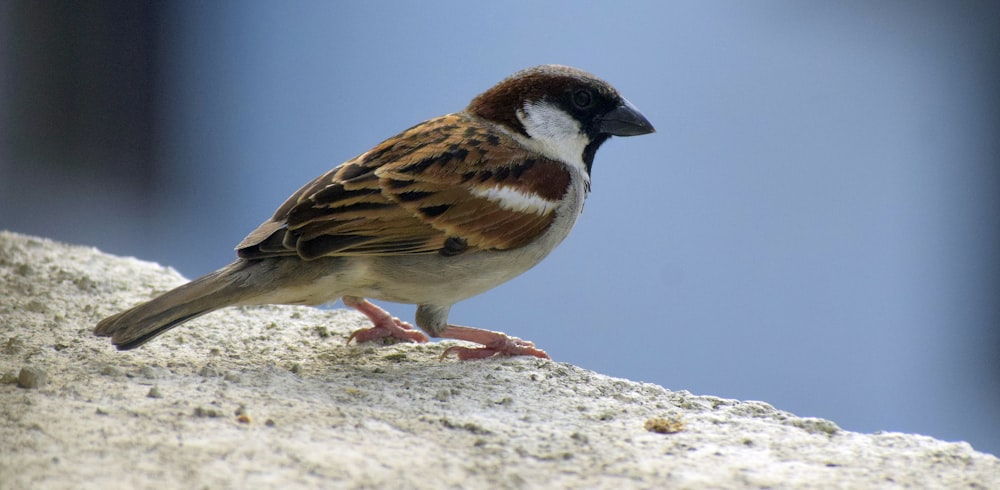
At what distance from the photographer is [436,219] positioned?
3.20m

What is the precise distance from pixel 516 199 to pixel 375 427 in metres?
1.19

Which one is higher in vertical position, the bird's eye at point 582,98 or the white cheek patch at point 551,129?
the bird's eye at point 582,98

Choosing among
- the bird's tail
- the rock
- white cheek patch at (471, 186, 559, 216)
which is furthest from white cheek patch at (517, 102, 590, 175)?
the rock

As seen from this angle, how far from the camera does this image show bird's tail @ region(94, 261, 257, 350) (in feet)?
9.18

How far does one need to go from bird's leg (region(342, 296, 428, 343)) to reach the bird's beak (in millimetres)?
1032

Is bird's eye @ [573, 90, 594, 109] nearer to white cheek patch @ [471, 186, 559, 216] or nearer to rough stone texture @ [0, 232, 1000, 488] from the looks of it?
white cheek patch @ [471, 186, 559, 216]

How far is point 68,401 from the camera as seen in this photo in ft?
7.75

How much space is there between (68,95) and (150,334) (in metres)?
4.05

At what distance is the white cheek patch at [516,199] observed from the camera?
332 centimetres

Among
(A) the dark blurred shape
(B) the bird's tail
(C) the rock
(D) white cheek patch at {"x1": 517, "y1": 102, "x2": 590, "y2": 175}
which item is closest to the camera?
(C) the rock

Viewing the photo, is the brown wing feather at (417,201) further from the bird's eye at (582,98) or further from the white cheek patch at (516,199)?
the bird's eye at (582,98)

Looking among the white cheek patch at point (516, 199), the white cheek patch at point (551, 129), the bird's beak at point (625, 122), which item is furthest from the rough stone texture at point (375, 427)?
the bird's beak at point (625, 122)

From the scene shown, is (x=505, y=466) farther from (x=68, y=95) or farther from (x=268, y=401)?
(x=68, y=95)

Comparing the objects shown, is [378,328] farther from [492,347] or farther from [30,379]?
[30,379]
